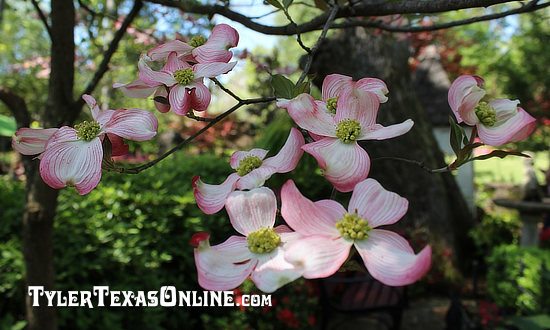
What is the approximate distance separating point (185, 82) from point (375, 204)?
0.75 ft

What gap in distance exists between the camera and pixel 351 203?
311 millimetres

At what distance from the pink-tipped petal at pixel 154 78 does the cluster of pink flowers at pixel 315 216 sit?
4.7 inches

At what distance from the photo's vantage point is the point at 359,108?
36 centimetres

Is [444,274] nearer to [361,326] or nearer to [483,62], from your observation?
[361,326]

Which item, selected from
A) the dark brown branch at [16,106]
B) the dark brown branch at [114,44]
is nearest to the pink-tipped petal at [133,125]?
the dark brown branch at [114,44]

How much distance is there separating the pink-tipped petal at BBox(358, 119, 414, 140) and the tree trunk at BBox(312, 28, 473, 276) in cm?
241

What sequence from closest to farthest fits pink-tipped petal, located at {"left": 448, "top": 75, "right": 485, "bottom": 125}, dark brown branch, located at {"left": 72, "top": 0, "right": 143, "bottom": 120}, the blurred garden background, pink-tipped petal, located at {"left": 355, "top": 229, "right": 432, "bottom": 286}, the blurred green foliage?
pink-tipped petal, located at {"left": 355, "top": 229, "right": 432, "bottom": 286}, pink-tipped petal, located at {"left": 448, "top": 75, "right": 485, "bottom": 125}, dark brown branch, located at {"left": 72, "top": 0, "right": 143, "bottom": 120}, the blurred garden background, the blurred green foliage

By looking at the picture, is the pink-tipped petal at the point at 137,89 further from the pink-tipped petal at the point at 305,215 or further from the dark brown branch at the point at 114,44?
the dark brown branch at the point at 114,44

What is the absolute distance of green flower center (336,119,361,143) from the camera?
13.7 inches

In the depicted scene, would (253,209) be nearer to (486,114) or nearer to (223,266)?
(223,266)

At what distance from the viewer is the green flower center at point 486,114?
369 millimetres

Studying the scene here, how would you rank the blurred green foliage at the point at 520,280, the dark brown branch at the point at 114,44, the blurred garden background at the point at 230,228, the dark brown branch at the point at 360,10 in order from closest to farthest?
the dark brown branch at the point at 360,10
the dark brown branch at the point at 114,44
the blurred garden background at the point at 230,228
the blurred green foliage at the point at 520,280

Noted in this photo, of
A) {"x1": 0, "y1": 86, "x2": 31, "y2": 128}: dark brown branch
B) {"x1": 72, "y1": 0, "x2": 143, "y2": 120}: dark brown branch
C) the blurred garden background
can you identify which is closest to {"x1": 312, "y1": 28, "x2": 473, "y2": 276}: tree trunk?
the blurred garden background

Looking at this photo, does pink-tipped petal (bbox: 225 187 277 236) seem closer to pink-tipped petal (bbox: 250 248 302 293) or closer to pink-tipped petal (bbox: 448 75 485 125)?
pink-tipped petal (bbox: 250 248 302 293)
